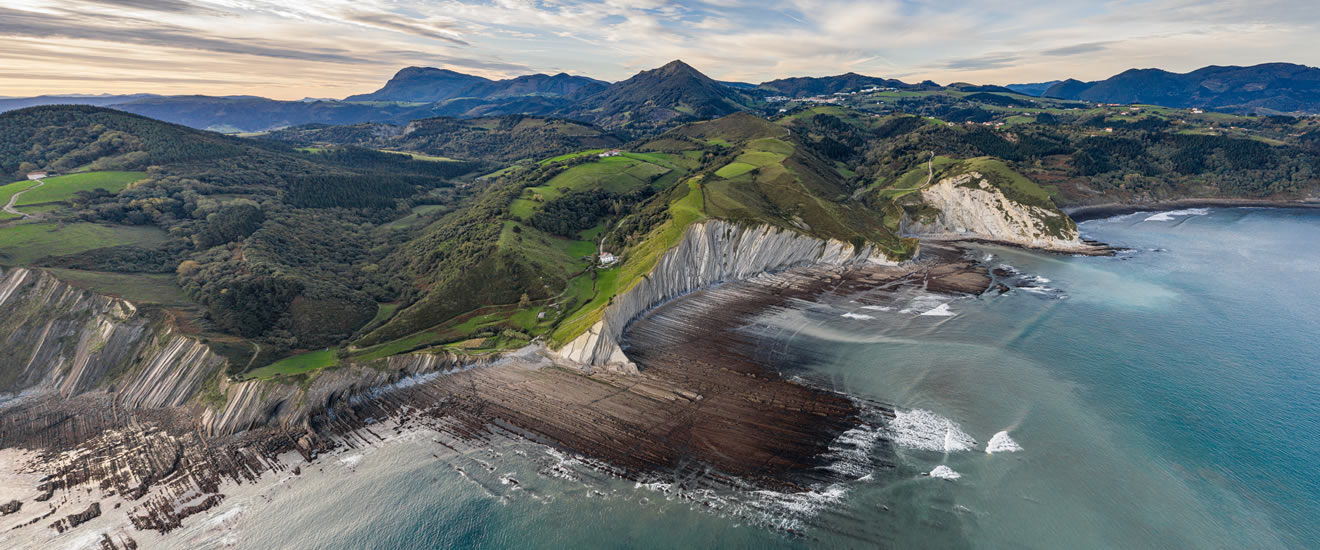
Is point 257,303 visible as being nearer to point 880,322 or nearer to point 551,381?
point 551,381

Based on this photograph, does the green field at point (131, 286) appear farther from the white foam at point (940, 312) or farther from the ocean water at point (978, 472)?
the white foam at point (940, 312)

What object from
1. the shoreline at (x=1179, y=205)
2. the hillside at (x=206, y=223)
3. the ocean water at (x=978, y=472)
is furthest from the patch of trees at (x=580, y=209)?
the shoreline at (x=1179, y=205)

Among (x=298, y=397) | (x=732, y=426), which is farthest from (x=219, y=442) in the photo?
(x=732, y=426)

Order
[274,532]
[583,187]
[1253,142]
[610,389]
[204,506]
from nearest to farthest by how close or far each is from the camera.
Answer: [274,532], [204,506], [610,389], [583,187], [1253,142]

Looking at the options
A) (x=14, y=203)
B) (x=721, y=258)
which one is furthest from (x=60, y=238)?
(x=721, y=258)

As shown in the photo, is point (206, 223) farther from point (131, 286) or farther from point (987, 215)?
point (987, 215)
